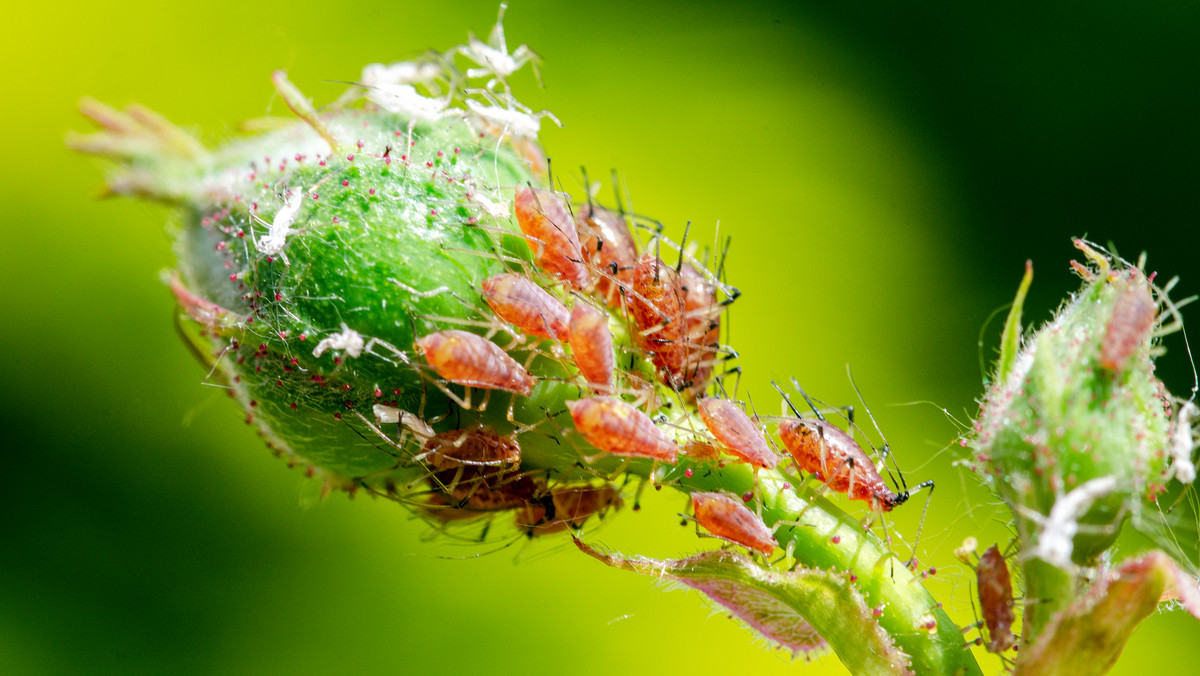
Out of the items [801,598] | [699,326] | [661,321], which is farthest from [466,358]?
[801,598]

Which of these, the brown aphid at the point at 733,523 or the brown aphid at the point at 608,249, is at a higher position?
the brown aphid at the point at 608,249

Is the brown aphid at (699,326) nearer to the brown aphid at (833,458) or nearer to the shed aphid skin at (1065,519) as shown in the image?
the brown aphid at (833,458)

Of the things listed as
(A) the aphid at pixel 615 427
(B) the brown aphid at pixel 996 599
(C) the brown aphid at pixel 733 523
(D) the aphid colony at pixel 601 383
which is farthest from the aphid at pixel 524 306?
(B) the brown aphid at pixel 996 599

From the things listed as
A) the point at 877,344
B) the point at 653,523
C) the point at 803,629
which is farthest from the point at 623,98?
the point at 803,629

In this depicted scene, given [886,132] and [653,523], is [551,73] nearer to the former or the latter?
[886,132]

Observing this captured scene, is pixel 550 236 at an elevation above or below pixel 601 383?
above

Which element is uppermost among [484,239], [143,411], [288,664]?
Answer: [484,239]

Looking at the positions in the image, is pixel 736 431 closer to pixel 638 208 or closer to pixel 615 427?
pixel 615 427
